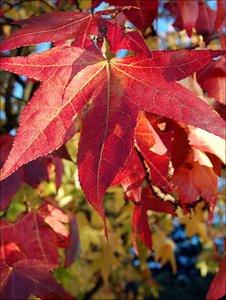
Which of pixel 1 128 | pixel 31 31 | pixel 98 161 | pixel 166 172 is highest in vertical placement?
pixel 31 31

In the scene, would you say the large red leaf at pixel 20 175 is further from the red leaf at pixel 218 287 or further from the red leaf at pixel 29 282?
the red leaf at pixel 218 287

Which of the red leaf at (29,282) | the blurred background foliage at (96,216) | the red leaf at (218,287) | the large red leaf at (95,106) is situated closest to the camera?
the large red leaf at (95,106)

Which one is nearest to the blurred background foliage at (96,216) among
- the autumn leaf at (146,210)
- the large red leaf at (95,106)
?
the autumn leaf at (146,210)

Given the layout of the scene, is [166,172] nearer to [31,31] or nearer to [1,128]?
[31,31]

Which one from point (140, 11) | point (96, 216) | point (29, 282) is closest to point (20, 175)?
point (29, 282)

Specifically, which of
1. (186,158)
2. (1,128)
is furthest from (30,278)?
(1,128)

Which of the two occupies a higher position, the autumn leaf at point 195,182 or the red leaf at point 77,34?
the red leaf at point 77,34

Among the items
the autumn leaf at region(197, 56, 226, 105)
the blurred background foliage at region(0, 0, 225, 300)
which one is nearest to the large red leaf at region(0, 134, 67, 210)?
the blurred background foliage at region(0, 0, 225, 300)
